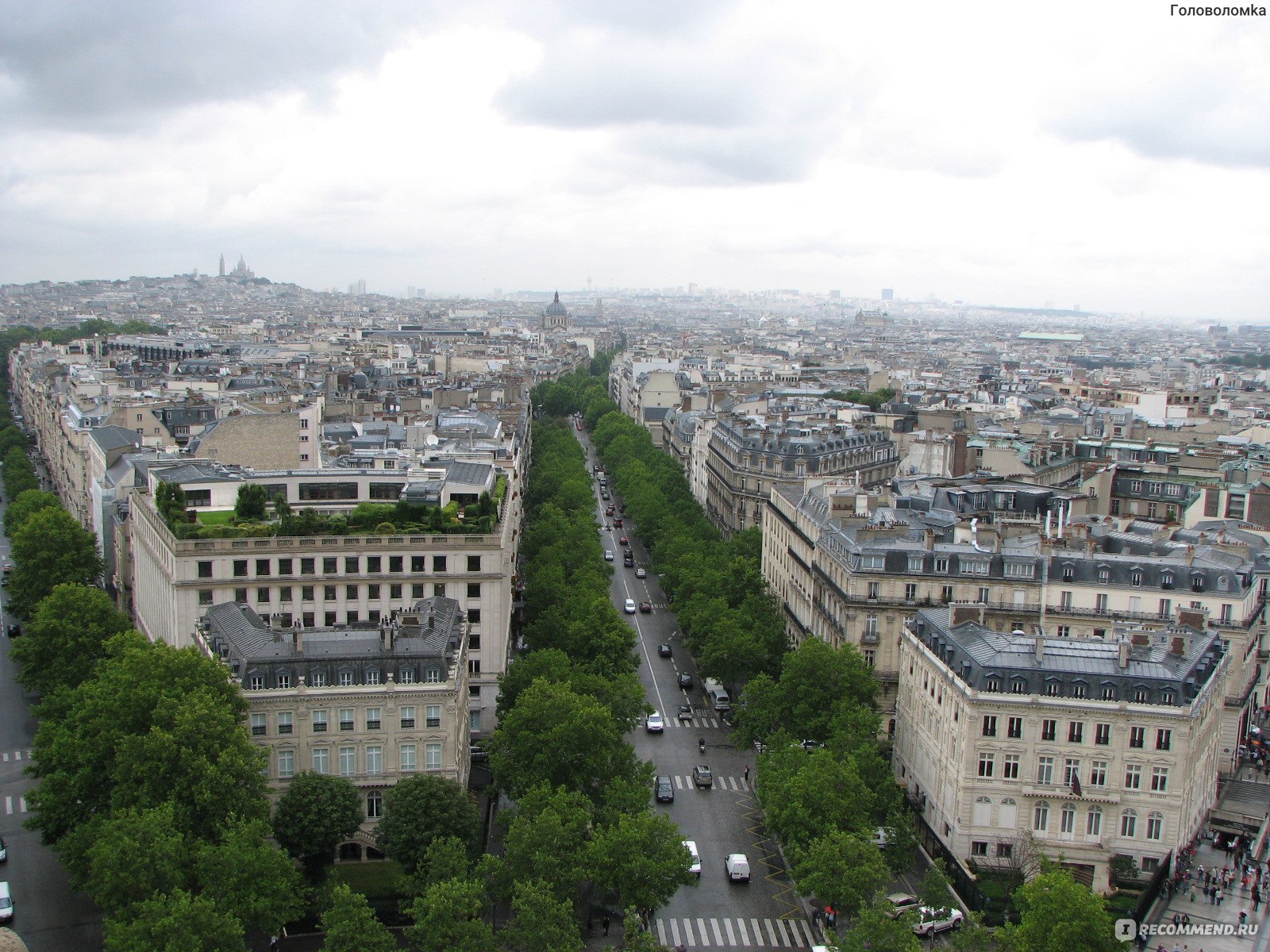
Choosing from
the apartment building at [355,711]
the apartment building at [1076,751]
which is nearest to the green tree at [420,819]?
the apartment building at [355,711]

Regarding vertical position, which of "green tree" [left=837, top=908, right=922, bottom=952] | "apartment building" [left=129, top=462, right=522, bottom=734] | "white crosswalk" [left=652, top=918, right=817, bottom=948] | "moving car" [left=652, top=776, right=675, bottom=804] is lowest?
"white crosswalk" [left=652, top=918, right=817, bottom=948]

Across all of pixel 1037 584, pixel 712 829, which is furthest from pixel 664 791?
pixel 1037 584

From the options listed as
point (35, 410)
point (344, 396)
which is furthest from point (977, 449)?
point (35, 410)

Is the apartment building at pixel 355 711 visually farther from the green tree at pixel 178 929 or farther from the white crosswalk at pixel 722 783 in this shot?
the white crosswalk at pixel 722 783

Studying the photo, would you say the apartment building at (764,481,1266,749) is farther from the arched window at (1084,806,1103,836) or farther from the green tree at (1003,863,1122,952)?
the green tree at (1003,863,1122,952)

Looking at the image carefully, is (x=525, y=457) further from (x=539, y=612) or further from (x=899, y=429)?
(x=539, y=612)

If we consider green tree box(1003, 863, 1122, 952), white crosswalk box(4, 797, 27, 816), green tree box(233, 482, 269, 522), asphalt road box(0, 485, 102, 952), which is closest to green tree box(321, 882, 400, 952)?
asphalt road box(0, 485, 102, 952)

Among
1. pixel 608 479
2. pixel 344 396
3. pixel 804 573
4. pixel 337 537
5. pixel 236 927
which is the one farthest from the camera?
pixel 608 479
